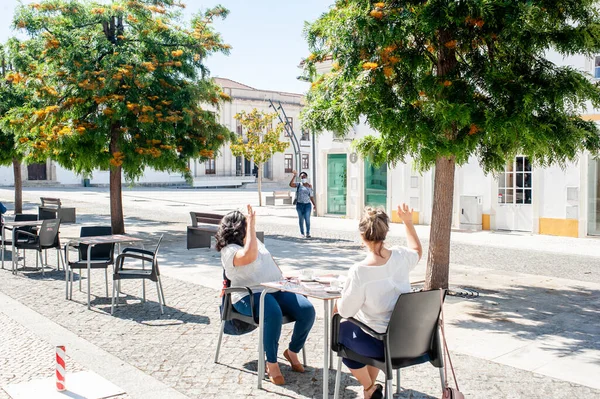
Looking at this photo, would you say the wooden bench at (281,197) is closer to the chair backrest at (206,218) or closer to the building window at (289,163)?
the chair backrest at (206,218)

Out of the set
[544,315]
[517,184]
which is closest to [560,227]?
[517,184]

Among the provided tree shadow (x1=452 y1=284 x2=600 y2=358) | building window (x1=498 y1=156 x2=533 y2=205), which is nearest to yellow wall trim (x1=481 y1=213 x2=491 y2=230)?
building window (x1=498 y1=156 x2=533 y2=205)

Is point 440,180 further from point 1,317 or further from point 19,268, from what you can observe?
point 19,268

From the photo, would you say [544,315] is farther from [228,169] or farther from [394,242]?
[228,169]

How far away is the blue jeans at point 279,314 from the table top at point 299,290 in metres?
0.19

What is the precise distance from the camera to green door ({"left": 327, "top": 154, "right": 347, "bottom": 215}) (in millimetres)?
22516

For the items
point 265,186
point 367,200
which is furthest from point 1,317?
point 265,186

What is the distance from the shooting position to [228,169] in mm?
64438

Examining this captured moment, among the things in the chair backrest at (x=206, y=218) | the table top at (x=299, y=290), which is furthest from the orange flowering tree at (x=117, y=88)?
the table top at (x=299, y=290)

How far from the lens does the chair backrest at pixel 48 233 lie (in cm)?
1053

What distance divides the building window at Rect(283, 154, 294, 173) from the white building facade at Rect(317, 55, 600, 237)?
147 ft

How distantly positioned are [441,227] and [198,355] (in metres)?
4.19

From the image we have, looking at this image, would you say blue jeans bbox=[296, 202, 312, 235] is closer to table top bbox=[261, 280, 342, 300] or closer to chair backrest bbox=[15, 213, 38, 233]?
chair backrest bbox=[15, 213, 38, 233]

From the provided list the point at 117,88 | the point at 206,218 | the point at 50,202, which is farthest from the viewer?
the point at 50,202
